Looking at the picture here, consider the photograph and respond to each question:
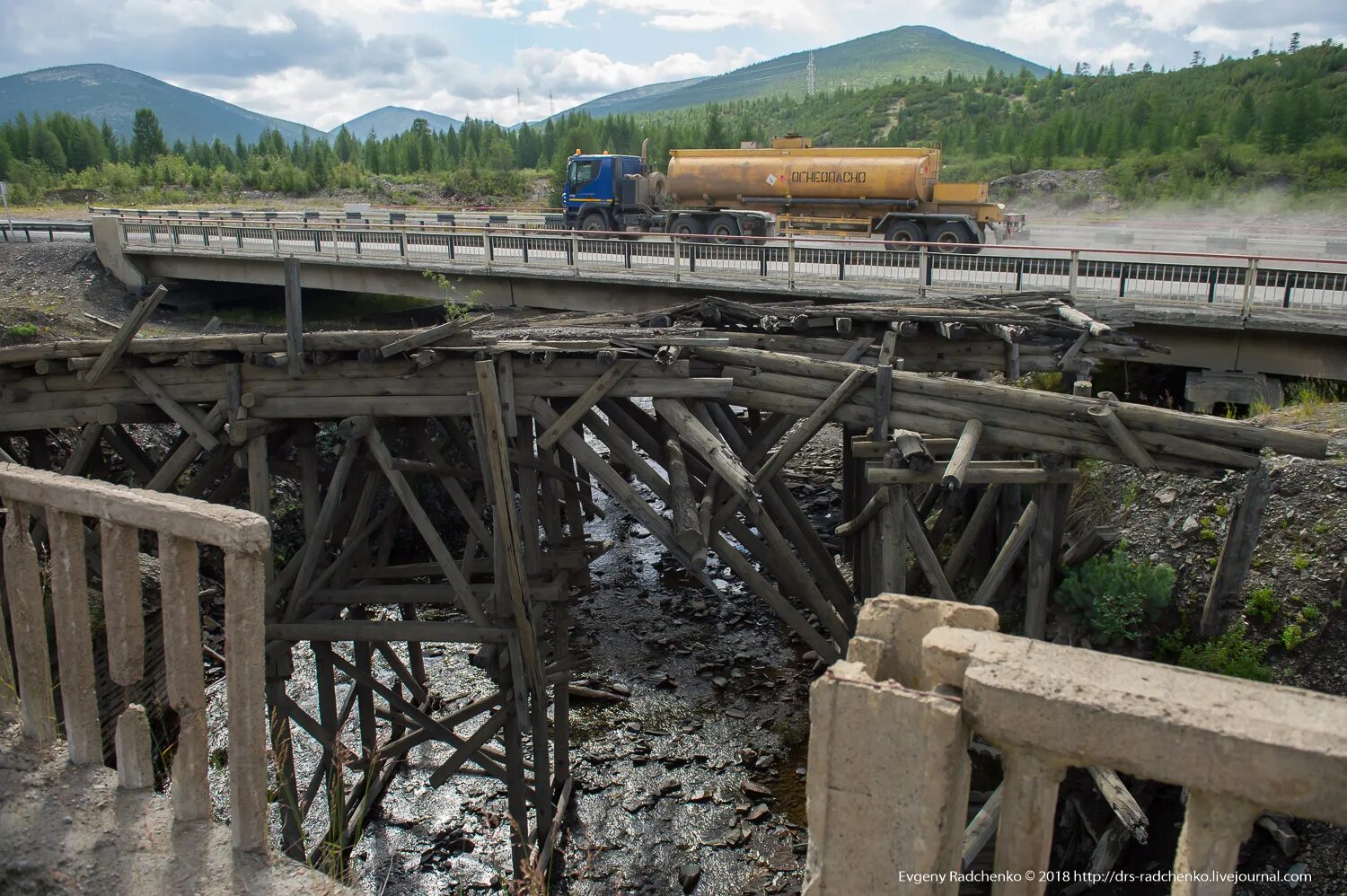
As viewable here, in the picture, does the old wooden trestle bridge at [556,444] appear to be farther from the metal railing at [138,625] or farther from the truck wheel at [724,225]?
the truck wheel at [724,225]

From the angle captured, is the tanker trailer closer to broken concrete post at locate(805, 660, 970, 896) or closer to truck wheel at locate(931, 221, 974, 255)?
truck wheel at locate(931, 221, 974, 255)

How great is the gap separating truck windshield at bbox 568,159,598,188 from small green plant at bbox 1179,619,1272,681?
19.8 meters

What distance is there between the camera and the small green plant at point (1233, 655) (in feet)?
24.6

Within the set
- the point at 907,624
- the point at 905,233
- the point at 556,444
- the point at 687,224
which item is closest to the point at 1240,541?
the point at 907,624

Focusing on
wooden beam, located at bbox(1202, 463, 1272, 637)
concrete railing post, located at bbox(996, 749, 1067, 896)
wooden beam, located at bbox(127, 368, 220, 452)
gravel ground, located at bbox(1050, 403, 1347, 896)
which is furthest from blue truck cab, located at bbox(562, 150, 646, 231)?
concrete railing post, located at bbox(996, 749, 1067, 896)

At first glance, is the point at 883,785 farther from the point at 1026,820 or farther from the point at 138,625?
the point at 138,625

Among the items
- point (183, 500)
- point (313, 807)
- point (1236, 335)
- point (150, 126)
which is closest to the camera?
point (183, 500)

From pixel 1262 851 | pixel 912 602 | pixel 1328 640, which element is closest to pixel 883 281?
pixel 1328 640

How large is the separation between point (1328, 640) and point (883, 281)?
9.00 m

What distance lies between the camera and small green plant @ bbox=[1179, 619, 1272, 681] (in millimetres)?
7492

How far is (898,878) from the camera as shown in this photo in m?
2.42

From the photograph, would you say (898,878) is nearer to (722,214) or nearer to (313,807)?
(313,807)

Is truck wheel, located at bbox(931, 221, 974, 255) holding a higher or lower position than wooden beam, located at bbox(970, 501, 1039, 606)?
higher

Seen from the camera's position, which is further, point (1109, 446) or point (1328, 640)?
point (1328, 640)
